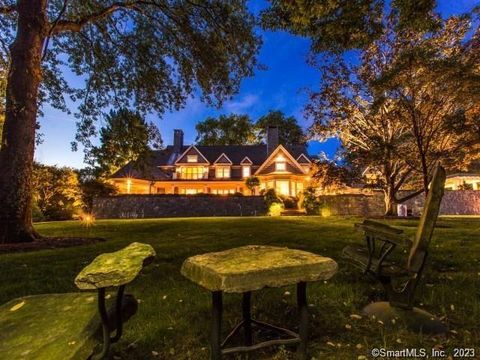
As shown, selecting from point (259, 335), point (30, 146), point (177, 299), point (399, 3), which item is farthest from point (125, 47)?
point (259, 335)

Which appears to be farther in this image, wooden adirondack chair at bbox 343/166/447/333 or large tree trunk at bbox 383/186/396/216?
large tree trunk at bbox 383/186/396/216

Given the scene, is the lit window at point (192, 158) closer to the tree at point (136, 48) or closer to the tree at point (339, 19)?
the tree at point (136, 48)

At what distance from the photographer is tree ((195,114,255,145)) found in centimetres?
5838

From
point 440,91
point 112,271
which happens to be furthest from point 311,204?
point 112,271

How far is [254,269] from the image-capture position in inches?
100

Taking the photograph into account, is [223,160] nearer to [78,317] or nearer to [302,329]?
[78,317]

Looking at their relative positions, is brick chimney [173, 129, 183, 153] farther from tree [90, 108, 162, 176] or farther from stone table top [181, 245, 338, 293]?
stone table top [181, 245, 338, 293]

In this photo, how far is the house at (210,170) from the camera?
41.5 meters

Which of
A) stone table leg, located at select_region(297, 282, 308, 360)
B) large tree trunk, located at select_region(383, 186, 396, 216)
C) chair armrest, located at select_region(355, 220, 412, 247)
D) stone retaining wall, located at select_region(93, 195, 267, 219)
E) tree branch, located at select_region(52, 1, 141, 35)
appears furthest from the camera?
stone retaining wall, located at select_region(93, 195, 267, 219)

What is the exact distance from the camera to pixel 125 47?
1520 centimetres

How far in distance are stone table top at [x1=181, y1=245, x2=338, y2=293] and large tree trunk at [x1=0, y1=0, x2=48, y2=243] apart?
1016 cm

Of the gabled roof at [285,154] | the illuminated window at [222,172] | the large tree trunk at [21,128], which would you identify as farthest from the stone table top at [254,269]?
the illuminated window at [222,172]

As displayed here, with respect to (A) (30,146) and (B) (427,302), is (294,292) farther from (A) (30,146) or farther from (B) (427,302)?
→ (A) (30,146)

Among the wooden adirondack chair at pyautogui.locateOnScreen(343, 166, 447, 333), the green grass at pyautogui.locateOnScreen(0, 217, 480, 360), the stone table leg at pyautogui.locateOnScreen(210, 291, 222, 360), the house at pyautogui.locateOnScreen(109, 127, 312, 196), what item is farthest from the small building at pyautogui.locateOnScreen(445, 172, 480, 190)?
the stone table leg at pyautogui.locateOnScreen(210, 291, 222, 360)
